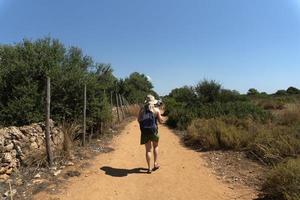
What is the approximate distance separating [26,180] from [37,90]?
422cm

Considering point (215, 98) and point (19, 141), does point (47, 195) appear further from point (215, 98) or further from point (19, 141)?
point (215, 98)

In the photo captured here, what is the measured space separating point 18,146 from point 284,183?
19.2 ft

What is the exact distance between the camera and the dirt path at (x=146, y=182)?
6.42 meters

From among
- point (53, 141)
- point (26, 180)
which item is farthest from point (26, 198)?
point (53, 141)

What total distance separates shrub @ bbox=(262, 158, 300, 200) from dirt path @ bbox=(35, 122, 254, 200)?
1.52 ft

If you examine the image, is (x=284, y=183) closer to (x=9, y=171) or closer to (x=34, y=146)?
(x=9, y=171)

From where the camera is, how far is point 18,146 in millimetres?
7758

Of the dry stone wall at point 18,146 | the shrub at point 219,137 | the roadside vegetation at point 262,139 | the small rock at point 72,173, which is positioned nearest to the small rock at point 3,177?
the dry stone wall at point 18,146

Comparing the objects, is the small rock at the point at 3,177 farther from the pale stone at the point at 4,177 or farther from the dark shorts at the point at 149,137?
the dark shorts at the point at 149,137

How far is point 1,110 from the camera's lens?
9.84m

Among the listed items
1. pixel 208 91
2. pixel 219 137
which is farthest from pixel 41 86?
pixel 208 91

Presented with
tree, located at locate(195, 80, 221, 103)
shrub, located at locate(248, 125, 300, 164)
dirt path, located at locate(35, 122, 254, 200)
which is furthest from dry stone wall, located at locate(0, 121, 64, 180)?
tree, located at locate(195, 80, 221, 103)

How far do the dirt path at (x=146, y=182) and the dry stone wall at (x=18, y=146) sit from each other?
4.40 feet

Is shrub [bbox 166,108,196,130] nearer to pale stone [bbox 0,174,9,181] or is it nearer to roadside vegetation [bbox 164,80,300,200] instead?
roadside vegetation [bbox 164,80,300,200]
